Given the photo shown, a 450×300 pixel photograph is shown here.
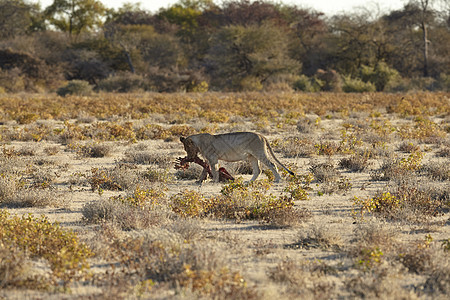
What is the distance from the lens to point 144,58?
5697 centimetres

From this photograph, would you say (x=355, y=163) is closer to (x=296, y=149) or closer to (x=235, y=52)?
(x=296, y=149)

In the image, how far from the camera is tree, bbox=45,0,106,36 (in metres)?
67.4

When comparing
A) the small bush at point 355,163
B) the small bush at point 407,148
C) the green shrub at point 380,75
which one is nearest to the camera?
the small bush at point 355,163

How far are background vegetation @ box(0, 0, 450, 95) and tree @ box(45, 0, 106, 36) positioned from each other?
0.45ft

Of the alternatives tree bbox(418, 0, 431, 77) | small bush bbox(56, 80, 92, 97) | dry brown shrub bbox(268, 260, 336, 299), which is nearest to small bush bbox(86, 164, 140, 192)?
dry brown shrub bbox(268, 260, 336, 299)

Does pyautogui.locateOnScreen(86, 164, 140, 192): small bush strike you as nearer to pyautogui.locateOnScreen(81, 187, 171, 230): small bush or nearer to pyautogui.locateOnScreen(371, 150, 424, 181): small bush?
pyautogui.locateOnScreen(81, 187, 171, 230): small bush

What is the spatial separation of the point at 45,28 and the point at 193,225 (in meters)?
68.6

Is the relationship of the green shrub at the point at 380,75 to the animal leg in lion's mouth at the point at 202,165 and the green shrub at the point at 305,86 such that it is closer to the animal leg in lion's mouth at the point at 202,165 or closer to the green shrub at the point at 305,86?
the green shrub at the point at 305,86

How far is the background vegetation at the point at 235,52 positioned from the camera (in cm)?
4141

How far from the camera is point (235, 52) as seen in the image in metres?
47.9

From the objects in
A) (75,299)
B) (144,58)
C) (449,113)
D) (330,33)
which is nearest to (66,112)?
(449,113)

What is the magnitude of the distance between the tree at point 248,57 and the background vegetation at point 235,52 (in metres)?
0.10

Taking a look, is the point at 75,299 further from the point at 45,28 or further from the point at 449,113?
the point at 45,28

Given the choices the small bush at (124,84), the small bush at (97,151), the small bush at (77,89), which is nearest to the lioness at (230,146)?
the small bush at (97,151)
